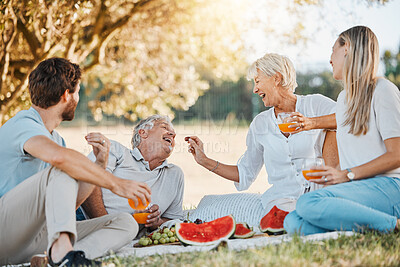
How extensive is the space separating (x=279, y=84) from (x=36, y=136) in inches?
92.8

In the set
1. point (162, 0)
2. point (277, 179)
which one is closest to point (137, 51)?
point (162, 0)

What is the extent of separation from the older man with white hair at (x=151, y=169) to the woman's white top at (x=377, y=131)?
159cm

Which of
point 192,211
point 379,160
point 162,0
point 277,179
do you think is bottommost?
point 192,211

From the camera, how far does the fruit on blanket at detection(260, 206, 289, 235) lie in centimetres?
381

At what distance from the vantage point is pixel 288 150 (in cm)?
437

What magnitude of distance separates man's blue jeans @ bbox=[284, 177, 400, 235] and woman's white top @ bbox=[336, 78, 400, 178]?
160 millimetres

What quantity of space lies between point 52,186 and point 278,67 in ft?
8.03

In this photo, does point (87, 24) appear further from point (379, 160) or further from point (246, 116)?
point (246, 116)

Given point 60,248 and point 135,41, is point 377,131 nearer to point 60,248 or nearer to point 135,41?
point 60,248

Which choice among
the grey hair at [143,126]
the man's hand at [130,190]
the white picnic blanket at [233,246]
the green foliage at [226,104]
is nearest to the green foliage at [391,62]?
the green foliage at [226,104]

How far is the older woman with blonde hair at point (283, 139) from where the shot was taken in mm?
4340

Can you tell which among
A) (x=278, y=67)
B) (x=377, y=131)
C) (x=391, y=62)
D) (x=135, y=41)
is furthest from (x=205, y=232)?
(x=391, y=62)

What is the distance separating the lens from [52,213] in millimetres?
2744

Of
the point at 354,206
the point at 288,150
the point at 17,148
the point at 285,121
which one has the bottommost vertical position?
the point at 354,206
